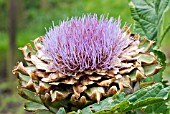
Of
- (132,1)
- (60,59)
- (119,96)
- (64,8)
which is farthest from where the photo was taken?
(64,8)

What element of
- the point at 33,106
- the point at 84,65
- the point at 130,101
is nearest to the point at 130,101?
the point at 130,101

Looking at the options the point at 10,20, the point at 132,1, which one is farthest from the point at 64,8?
the point at 132,1

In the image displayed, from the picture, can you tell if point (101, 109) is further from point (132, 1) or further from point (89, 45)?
point (132, 1)

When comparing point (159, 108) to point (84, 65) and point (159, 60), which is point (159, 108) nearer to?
point (159, 60)

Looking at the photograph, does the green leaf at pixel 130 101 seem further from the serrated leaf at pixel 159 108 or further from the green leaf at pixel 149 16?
the green leaf at pixel 149 16

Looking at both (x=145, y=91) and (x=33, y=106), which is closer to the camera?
(x=145, y=91)

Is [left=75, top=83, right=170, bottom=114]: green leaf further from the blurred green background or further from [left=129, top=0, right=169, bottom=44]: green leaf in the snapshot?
the blurred green background

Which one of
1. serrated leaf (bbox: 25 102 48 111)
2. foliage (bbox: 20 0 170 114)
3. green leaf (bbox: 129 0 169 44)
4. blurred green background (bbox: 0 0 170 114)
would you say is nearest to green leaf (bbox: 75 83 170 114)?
foliage (bbox: 20 0 170 114)
